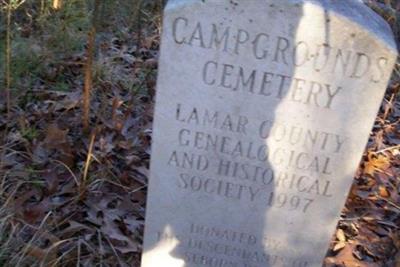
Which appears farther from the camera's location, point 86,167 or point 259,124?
point 86,167

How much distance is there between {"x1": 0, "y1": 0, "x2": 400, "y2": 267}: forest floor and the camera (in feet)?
7.88

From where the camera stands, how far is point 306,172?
1.95 meters

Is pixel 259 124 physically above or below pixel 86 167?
above

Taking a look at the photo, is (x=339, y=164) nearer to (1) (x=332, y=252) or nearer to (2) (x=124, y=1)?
(1) (x=332, y=252)

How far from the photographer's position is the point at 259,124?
73.1 inches

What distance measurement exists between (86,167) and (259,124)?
1096mm

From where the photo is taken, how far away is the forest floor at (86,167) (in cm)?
240

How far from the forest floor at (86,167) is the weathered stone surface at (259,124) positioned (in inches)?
15.7

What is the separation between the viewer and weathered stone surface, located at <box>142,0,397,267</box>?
1644mm

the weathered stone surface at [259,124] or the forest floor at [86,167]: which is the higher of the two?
the weathered stone surface at [259,124]

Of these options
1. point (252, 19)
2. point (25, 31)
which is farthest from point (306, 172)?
point (25, 31)

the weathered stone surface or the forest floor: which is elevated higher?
the weathered stone surface

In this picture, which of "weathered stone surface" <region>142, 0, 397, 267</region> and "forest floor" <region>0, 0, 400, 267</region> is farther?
"forest floor" <region>0, 0, 400, 267</region>

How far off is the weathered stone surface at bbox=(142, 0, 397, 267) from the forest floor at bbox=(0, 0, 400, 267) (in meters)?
0.40
